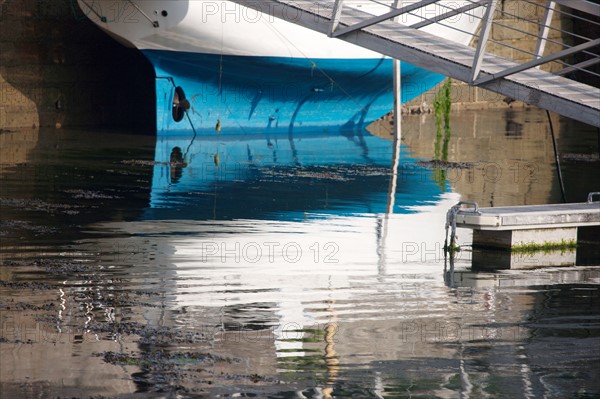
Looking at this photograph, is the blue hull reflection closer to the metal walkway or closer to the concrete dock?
the metal walkway

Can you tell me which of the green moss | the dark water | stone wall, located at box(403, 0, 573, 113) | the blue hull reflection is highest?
stone wall, located at box(403, 0, 573, 113)

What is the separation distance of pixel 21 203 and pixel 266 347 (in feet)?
19.6

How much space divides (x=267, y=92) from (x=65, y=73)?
3473 mm

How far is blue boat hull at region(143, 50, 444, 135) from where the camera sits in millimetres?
20531

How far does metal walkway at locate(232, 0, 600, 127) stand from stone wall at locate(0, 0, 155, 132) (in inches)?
334

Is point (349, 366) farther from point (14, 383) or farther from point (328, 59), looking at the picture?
point (328, 59)

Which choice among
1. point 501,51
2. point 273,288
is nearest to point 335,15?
point 273,288

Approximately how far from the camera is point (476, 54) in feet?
36.6

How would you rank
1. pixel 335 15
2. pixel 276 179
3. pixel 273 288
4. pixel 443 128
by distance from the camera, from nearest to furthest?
pixel 273 288
pixel 335 15
pixel 276 179
pixel 443 128

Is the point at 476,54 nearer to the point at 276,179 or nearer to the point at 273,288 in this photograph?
the point at 273,288

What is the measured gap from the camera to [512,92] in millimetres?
11281

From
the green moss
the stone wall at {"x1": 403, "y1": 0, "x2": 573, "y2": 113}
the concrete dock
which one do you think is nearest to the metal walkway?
the concrete dock

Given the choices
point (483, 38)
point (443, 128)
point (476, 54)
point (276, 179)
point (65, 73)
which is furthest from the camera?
point (443, 128)

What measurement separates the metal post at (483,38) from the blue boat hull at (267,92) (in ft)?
31.1
